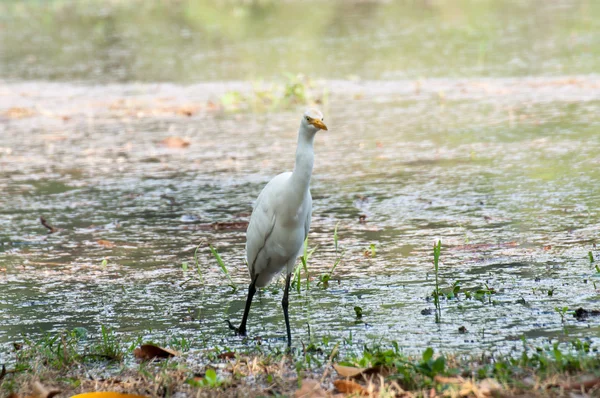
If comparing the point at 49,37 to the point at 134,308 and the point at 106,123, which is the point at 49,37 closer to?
the point at 106,123

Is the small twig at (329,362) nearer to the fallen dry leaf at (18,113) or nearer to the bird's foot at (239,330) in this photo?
the bird's foot at (239,330)

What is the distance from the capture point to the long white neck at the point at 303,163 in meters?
4.78

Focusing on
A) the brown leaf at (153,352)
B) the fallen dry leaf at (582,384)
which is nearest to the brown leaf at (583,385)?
the fallen dry leaf at (582,384)

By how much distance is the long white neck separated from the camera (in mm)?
4781

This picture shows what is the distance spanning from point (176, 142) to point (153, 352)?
19.5 feet

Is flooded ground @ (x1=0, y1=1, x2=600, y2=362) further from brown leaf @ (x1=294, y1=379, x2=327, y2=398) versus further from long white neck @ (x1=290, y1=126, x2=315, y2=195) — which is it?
long white neck @ (x1=290, y1=126, x2=315, y2=195)

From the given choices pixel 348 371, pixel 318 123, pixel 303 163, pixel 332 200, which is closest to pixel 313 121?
pixel 318 123

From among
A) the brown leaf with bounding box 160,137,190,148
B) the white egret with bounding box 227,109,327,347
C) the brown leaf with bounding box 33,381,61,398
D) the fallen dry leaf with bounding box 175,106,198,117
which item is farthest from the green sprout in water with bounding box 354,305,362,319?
the fallen dry leaf with bounding box 175,106,198,117

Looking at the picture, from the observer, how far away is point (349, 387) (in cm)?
389

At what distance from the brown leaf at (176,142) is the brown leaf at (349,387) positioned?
661 centimetres

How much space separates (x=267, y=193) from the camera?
16.7ft

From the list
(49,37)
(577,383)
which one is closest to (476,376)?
(577,383)

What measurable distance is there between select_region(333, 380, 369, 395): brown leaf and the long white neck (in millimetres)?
1248

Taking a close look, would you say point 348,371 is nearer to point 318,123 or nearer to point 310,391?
point 310,391
